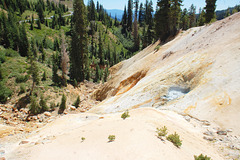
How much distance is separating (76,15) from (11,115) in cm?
2686

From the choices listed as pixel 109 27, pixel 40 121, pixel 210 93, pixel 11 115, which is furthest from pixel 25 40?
pixel 109 27

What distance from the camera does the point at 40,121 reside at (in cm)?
1927

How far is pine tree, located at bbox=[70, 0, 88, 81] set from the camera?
3425 cm

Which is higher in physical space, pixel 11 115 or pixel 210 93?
pixel 210 93

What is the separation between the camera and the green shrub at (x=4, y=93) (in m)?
22.4

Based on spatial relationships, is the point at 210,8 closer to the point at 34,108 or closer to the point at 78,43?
the point at 78,43

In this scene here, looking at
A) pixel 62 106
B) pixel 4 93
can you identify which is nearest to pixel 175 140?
pixel 62 106

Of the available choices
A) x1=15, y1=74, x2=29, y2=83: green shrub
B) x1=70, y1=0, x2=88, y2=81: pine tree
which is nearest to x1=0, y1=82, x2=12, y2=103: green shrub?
x1=15, y1=74, x2=29, y2=83: green shrub

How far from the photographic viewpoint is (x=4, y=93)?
22.8 m

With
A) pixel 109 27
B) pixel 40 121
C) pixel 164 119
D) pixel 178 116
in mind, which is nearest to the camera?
pixel 164 119

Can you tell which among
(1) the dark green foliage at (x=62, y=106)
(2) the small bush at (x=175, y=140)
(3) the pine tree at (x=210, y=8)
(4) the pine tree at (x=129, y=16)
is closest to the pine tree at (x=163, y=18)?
(3) the pine tree at (x=210, y=8)

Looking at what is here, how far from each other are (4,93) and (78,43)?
1943 centimetres

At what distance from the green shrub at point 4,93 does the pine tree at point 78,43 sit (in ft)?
46.9

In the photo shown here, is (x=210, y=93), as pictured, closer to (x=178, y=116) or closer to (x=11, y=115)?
(x=178, y=116)
